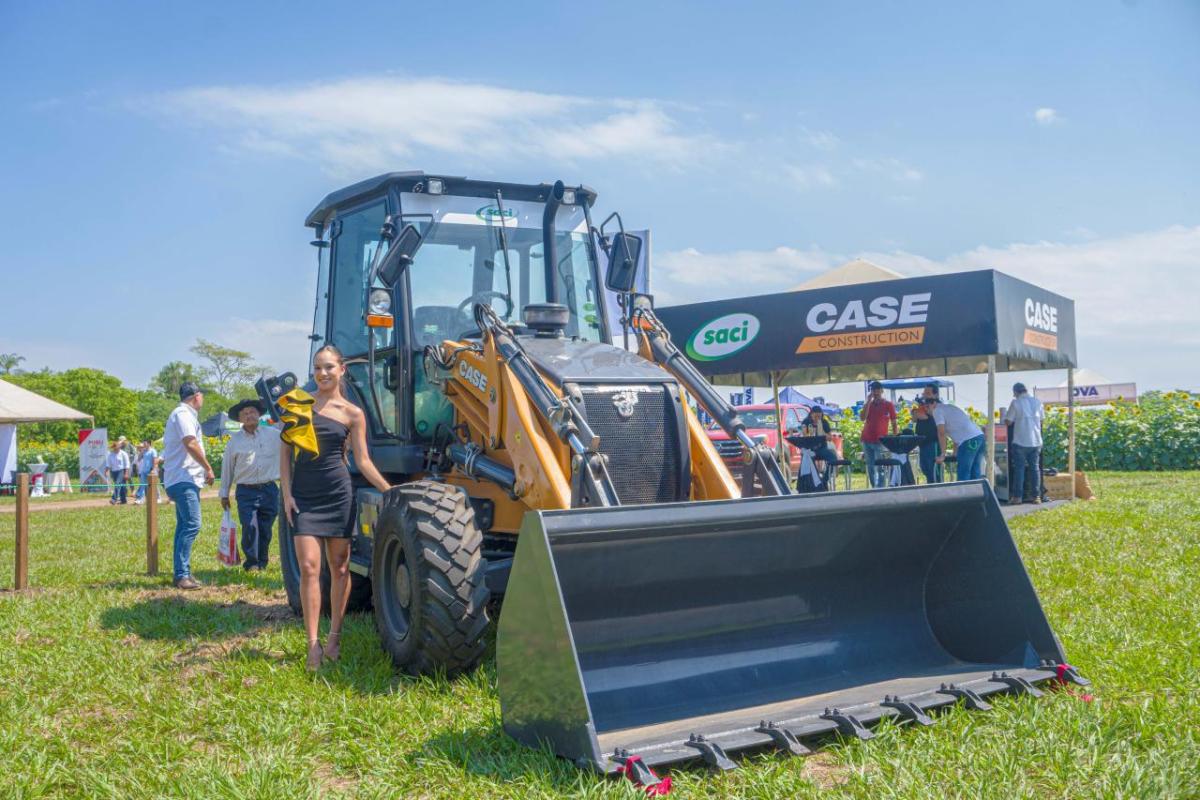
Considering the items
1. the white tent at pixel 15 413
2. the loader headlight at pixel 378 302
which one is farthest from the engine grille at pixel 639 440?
the white tent at pixel 15 413

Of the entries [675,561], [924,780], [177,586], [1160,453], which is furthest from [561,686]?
[1160,453]

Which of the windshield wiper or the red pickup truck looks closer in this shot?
the windshield wiper

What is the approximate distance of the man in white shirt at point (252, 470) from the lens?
9.84 m

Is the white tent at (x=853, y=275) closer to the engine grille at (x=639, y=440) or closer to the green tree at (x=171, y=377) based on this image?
the engine grille at (x=639, y=440)

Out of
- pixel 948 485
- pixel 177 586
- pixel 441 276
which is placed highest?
pixel 441 276

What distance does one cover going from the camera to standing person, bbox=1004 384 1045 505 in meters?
15.1

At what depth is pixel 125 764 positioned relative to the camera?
13.4 ft

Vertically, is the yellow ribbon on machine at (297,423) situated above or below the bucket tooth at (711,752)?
above

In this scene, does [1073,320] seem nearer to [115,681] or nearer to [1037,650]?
[1037,650]

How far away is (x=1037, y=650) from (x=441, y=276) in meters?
4.13

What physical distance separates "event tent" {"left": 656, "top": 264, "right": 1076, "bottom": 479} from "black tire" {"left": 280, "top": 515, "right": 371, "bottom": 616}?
8014 millimetres

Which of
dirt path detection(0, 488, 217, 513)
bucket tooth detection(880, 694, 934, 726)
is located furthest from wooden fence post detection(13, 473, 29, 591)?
dirt path detection(0, 488, 217, 513)

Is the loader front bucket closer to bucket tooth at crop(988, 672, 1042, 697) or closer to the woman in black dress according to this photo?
bucket tooth at crop(988, 672, 1042, 697)

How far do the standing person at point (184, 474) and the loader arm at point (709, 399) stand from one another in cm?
466
